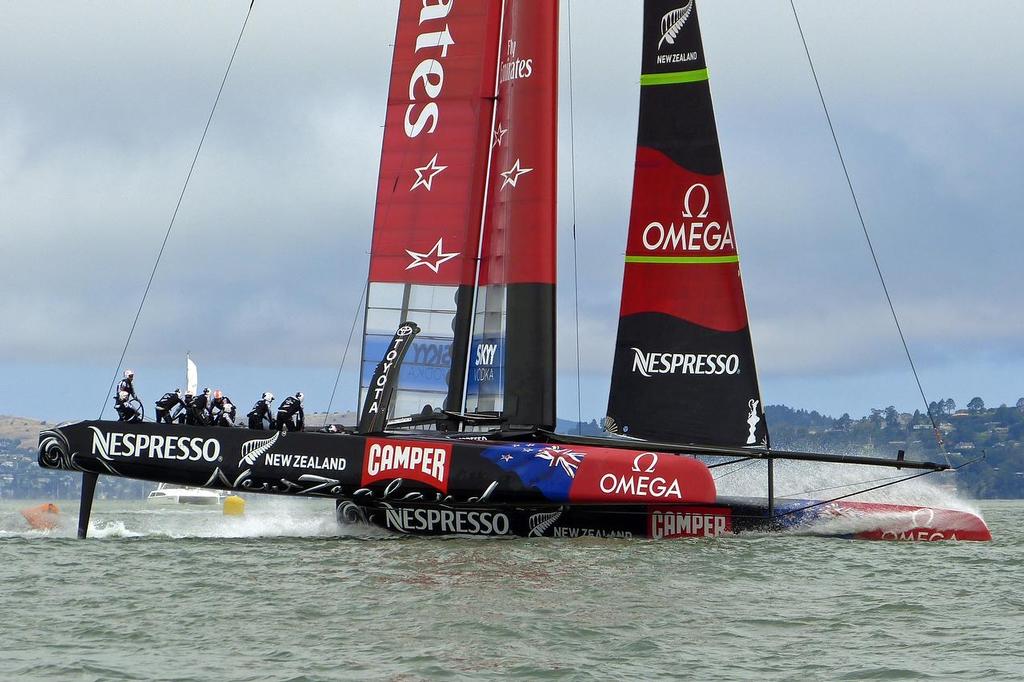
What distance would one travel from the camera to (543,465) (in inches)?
634

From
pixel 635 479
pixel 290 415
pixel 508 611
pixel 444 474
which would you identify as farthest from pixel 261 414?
pixel 508 611

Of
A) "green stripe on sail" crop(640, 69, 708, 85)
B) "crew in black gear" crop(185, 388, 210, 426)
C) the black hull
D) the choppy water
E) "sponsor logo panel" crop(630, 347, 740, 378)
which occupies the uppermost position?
"green stripe on sail" crop(640, 69, 708, 85)

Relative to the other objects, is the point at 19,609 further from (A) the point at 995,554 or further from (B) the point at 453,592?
(A) the point at 995,554

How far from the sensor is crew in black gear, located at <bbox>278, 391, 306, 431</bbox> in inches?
678

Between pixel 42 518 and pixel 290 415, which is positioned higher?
pixel 290 415

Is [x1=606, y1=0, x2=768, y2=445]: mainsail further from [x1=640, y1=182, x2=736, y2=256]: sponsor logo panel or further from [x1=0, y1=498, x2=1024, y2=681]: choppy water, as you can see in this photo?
[x1=0, y1=498, x2=1024, y2=681]: choppy water

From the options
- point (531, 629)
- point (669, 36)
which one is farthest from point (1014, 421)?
point (531, 629)

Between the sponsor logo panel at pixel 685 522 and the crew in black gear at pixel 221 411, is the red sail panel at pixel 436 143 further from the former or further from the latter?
the sponsor logo panel at pixel 685 522

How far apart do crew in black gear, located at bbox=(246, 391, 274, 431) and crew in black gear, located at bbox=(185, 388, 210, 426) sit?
0.66 meters

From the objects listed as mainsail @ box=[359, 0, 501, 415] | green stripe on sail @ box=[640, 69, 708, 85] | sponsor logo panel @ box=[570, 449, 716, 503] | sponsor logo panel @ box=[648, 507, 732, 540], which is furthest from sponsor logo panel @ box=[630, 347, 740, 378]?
green stripe on sail @ box=[640, 69, 708, 85]

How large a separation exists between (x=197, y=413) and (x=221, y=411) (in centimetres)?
33

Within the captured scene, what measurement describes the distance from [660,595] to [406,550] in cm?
410

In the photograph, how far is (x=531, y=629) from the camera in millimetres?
10672

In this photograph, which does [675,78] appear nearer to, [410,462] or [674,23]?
[674,23]
